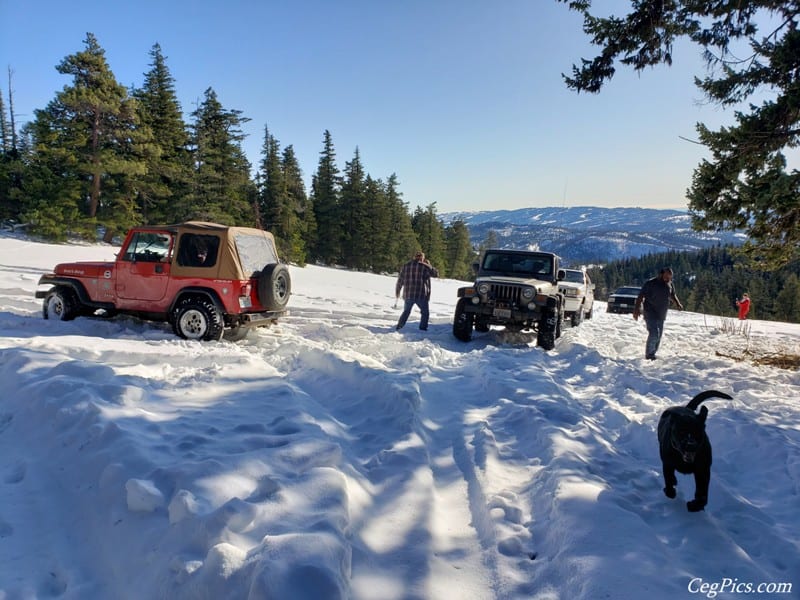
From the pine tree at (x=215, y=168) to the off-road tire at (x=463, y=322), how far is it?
2343cm

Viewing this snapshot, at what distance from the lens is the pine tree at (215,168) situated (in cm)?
2902

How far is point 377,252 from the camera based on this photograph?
4916cm

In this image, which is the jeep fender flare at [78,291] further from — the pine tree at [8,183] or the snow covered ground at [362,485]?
the pine tree at [8,183]

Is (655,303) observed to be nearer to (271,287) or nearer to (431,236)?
(271,287)

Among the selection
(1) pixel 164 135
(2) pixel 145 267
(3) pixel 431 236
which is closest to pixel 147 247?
(2) pixel 145 267

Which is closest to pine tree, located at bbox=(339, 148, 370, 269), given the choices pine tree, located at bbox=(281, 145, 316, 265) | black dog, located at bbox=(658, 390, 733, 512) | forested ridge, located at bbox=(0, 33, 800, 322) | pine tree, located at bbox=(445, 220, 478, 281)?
forested ridge, located at bbox=(0, 33, 800, 322)

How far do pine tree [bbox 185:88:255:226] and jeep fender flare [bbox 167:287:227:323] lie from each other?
2222 centimetres

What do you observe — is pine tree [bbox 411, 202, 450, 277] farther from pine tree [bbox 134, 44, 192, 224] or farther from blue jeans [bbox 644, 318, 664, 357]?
blue jeans [bbox 644, 318, 664, 357]

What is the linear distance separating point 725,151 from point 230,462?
9.05 metres

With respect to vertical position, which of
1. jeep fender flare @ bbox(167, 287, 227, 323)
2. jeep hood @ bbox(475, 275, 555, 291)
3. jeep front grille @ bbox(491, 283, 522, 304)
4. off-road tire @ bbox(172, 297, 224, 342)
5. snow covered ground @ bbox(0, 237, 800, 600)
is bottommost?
snow covered ground @ bbox(0, 237, 800, 600)

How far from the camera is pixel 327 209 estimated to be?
47.3m

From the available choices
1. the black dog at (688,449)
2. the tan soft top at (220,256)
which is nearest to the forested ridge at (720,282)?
the black dog at (688,449)

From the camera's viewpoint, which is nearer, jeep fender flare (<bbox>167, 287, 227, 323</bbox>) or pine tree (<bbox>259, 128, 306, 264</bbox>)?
jeep fender flare (<bbox>167, 287, 227, 323</bbox>)

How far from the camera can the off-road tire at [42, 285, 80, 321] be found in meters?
9.16
